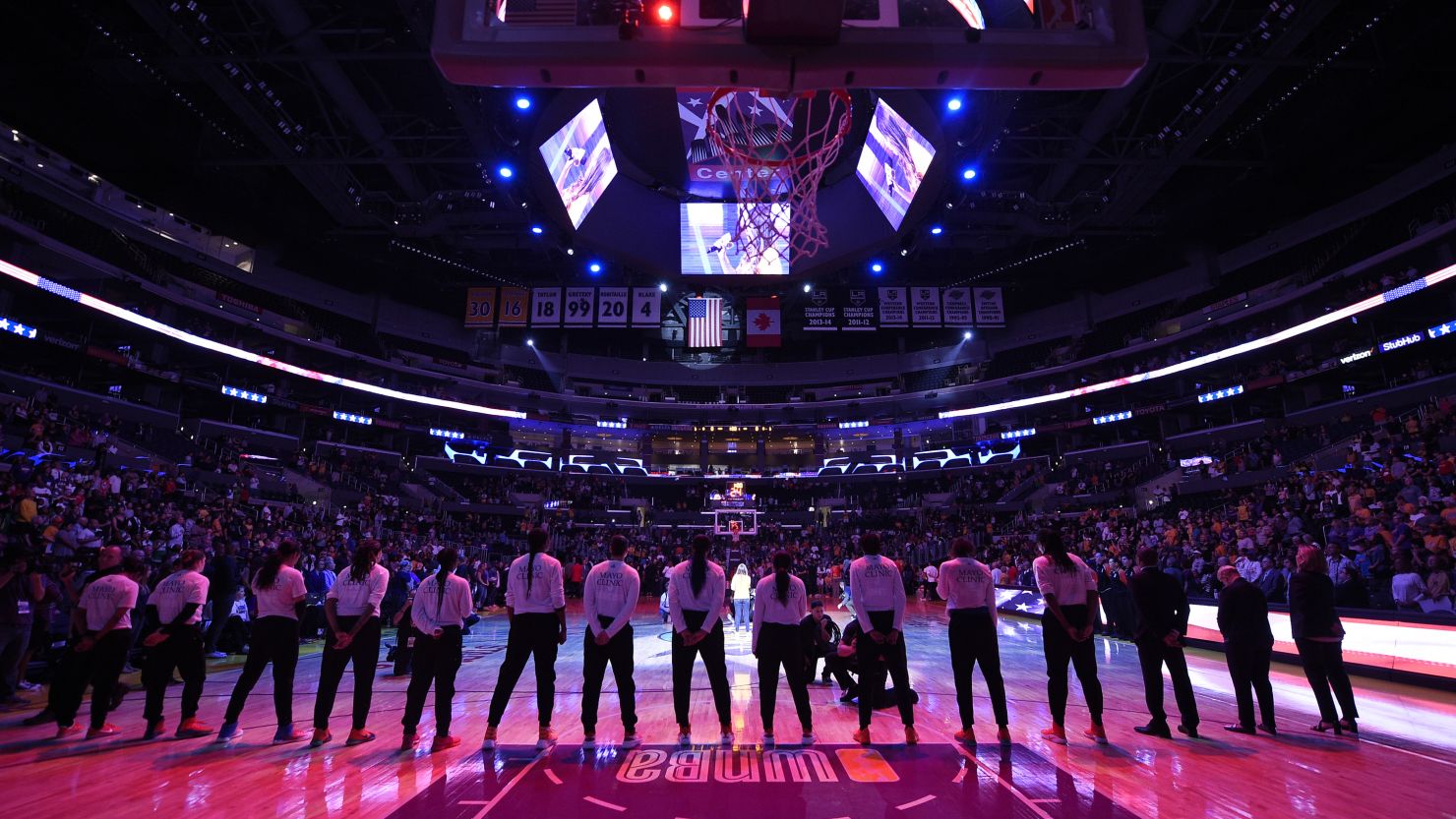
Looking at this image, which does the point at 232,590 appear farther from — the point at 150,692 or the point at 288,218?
the point at 288,218

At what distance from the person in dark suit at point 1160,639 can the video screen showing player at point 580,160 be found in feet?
50.4

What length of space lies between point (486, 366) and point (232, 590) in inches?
1283

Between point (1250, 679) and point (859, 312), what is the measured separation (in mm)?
18490

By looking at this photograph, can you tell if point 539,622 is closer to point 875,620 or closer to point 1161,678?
point 875,620

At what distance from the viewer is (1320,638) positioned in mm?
6031

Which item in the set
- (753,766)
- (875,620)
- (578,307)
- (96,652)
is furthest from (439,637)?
(578,307)

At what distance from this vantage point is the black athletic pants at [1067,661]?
573cm

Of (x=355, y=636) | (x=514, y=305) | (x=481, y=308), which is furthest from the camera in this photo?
(x=481, y=308)

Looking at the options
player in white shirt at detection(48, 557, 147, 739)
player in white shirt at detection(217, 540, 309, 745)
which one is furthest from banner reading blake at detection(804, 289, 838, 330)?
player in white shirt at detection(48, 557, 147, 739)

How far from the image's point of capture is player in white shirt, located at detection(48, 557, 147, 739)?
5812 millimetres

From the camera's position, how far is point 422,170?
77.6ft

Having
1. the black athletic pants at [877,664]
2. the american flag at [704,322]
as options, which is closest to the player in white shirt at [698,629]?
the black athletic pants at [877,664]

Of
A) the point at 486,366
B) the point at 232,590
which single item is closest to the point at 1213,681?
the point at 232,590

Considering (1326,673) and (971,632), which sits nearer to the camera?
(971,632)
